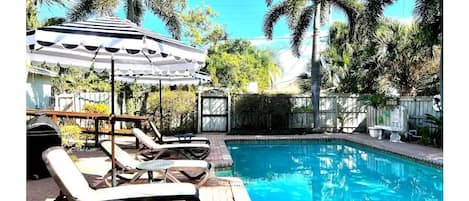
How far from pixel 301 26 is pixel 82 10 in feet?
30.8

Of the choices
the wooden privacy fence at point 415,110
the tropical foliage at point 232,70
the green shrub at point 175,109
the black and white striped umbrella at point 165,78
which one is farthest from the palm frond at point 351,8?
the tropical foliage at point 232,70

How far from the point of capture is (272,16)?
55.1 ft

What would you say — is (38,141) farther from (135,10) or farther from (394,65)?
(394,65)

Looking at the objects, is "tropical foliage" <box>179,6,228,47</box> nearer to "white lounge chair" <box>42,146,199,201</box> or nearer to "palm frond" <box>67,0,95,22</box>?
"palm frond" <box>67,0,95,22</box>

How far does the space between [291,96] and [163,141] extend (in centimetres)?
810

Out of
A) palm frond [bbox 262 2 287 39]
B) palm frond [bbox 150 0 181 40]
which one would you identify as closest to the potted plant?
palm frond [bbox 262 2 287 39]

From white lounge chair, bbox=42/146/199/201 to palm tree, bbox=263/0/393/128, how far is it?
1181 cm

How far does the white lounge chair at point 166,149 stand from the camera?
7.19m

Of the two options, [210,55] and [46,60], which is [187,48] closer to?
[46,60]

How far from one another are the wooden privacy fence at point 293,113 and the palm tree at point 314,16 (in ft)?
2.62

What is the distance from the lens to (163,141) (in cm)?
879

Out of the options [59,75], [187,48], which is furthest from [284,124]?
[187,48]

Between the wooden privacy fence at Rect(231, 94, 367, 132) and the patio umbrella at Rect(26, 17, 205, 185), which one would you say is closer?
the patio umbrella at Rect(26, 17, 205, 185)

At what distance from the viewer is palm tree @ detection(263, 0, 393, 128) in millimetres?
14656
